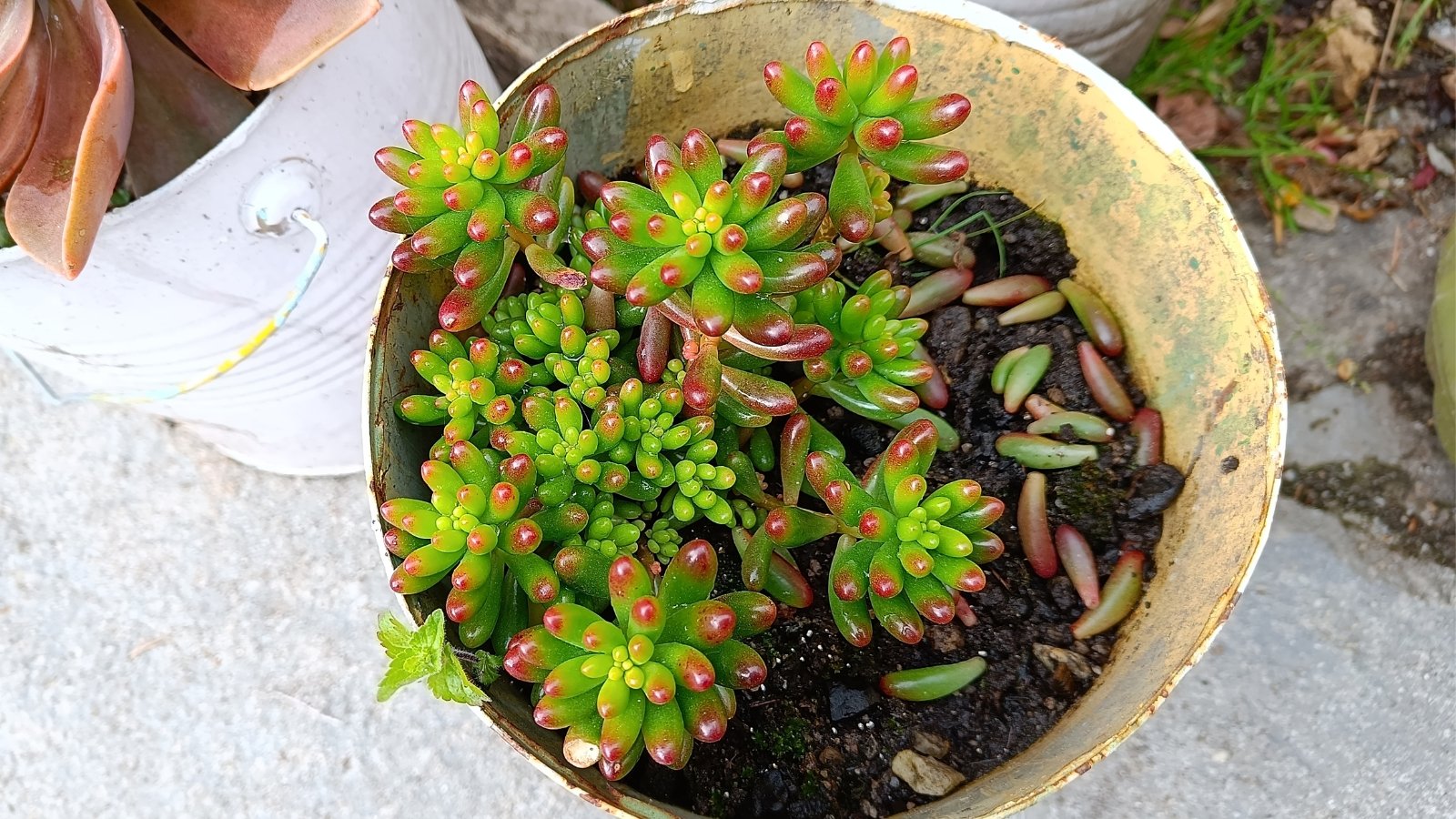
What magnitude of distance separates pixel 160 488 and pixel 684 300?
4.15 feet

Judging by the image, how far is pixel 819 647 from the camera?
112 cm

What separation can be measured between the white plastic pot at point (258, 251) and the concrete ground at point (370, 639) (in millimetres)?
443

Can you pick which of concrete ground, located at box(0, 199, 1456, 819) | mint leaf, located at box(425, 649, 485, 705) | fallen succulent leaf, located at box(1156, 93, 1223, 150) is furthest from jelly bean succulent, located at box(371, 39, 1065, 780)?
fallen succulent leaf, located at box(1156, 93, 1223, 150)

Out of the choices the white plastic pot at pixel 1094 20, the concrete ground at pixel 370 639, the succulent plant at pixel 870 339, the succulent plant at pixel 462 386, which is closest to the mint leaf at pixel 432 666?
the succulent plant at pixel 462 386

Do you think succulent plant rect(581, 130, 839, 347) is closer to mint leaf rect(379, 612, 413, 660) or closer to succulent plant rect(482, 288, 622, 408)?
succulent plant rect(482, 288, 622, 408)

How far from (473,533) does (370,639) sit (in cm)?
95

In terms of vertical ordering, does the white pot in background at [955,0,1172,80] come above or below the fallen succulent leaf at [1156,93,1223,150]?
above

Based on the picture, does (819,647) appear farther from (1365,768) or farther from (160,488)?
(160,488)

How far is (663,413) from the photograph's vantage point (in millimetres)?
949

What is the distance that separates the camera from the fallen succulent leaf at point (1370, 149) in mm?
1793

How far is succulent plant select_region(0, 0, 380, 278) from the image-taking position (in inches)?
35.5

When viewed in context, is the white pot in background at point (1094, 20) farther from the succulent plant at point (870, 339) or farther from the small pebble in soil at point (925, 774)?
the small pebble in soil at point (925, 774)

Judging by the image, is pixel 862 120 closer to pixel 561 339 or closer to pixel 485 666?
pixel 561 339

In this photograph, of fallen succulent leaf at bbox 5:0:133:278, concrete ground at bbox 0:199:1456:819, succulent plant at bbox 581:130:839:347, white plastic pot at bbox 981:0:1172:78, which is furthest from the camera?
concrete ground at bbox 0:199:1456:819
